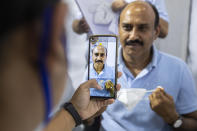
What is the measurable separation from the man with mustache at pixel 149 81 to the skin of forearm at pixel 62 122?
31 centimetres

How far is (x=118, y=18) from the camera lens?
0.91 meters

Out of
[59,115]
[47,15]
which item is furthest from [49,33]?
[59,115]

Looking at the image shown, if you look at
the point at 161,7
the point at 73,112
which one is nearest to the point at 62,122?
the point at 73,112

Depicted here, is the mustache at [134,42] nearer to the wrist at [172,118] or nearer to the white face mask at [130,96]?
the white face mask at [130,96]

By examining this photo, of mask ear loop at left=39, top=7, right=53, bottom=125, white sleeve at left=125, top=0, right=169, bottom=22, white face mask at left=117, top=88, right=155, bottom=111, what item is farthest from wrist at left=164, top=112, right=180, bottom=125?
mask ear loop at left=39, top=7, right=53, bottom=125

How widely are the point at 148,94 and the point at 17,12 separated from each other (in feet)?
2.36

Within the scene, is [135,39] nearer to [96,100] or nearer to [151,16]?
[151,16]

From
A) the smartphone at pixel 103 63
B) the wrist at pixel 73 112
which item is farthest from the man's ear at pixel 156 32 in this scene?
the wrist at pixel 73 112

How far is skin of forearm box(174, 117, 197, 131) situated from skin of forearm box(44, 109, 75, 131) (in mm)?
416

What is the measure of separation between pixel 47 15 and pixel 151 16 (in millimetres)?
738

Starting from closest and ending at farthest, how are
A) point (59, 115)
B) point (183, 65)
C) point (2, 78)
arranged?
1. point (2, 78)
2. point (59, 115)
3. point (183, 65)

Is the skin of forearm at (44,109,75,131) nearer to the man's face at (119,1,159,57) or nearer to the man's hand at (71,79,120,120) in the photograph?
the man's hand at (71,79,120,120)

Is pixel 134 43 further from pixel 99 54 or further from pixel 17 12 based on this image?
pixel 17 12

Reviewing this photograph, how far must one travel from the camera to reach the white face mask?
32.4 inches
